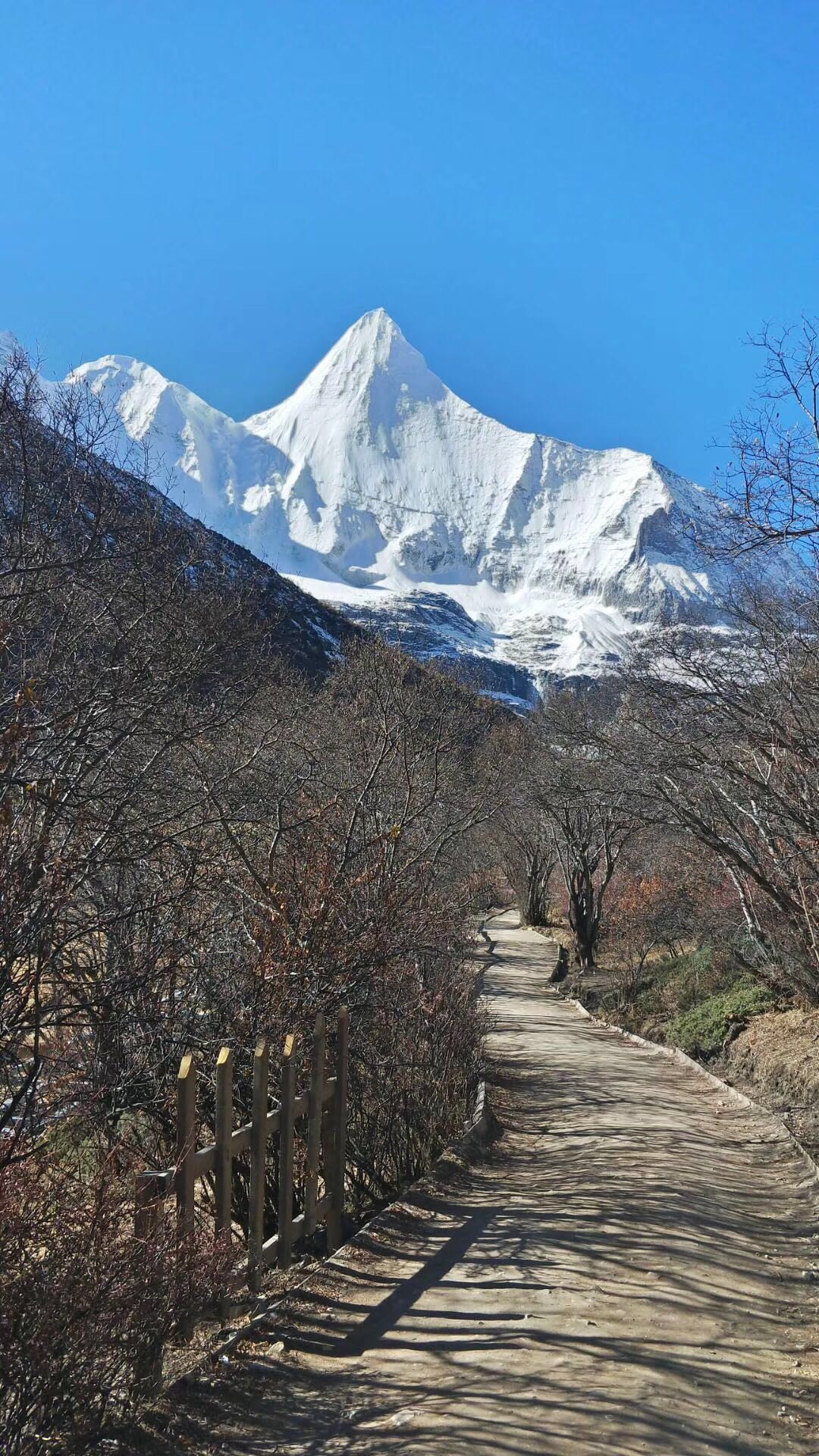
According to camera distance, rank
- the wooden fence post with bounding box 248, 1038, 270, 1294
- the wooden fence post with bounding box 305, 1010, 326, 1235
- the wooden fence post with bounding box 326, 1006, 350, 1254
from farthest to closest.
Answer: the wooden fence post with bounding box 326, 1006, 350, 1254 → the wooden fence post with bounding box 305, 1010, 326, 1235 → the wooden fence post with bounding box 248, 1038, 270, 1294

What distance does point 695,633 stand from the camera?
12758mm

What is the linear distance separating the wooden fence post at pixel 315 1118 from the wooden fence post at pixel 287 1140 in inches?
12.9

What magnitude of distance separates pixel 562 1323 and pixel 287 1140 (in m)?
1.63

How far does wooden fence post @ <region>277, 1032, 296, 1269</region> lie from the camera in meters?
5.96

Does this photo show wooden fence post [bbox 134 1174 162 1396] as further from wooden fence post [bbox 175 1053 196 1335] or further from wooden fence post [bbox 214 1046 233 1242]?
wooden fence post [bbox 214 1046 233 1242]

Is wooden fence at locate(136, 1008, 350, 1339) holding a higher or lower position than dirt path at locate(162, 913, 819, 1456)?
higher

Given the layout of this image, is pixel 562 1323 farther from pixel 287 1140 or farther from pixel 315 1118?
pixel 315 1118

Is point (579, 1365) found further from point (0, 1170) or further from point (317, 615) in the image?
point (317, 615)

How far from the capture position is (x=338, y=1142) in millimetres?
7043

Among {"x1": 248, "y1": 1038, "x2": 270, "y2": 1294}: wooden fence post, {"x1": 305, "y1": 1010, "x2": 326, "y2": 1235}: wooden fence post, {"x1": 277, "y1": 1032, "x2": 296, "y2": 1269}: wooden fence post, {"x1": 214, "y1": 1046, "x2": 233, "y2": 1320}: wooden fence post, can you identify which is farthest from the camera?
{"x1": 305, "y1": 1010, "x2": 326, "y2": 1235}: wooden fence post

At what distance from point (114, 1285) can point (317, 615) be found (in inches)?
2787

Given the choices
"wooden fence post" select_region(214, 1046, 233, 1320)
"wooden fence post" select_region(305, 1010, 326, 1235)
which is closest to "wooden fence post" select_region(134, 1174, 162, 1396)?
"wooden fence post" select_region(214, 1046, 233, 1320)

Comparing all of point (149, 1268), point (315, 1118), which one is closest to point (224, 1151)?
point (149, 1268)

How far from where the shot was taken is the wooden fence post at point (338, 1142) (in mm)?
6883
